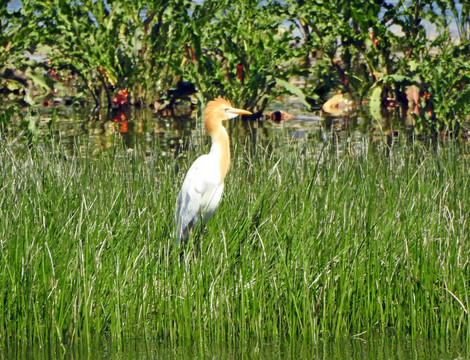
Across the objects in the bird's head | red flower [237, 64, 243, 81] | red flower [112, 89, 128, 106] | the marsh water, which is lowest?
the marsh water

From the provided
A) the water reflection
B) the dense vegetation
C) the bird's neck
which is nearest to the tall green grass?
the bird's neck

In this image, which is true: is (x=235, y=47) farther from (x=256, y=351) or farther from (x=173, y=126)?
(x=256, y=351)

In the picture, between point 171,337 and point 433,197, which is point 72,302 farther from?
point 433,197

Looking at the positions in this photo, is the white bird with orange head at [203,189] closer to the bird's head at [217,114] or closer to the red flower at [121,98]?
the bird's head at [217,114]

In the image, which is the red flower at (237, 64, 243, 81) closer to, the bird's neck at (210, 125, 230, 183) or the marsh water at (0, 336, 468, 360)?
the bird's neck at (210, 125, 230, 183)

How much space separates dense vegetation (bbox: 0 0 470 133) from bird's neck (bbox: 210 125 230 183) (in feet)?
11.0

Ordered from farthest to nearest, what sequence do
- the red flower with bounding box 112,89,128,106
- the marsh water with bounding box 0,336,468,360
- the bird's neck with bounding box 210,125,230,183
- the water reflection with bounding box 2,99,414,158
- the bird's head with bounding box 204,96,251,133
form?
the red flower with bounding box 112,89,128,106 → the water reflection with bounding box 2,99,414,158 → the bird's head with bounding box 204,96,251,133 → the bird's neck with bounding box 210,125,230,183 → the marsh water with bounding box 0,336,468,360

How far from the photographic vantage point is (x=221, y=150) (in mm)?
4590

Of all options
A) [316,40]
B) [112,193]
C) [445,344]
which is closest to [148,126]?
[316,40]

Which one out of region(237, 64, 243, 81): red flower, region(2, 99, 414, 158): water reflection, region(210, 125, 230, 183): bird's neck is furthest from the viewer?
region(237, 64, 243, 81): red flower

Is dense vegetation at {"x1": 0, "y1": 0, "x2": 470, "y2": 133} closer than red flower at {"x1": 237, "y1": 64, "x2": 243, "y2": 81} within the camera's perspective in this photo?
Yes

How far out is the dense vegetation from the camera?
8.14 meters

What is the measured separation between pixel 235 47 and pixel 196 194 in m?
4.14

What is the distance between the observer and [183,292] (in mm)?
3609
